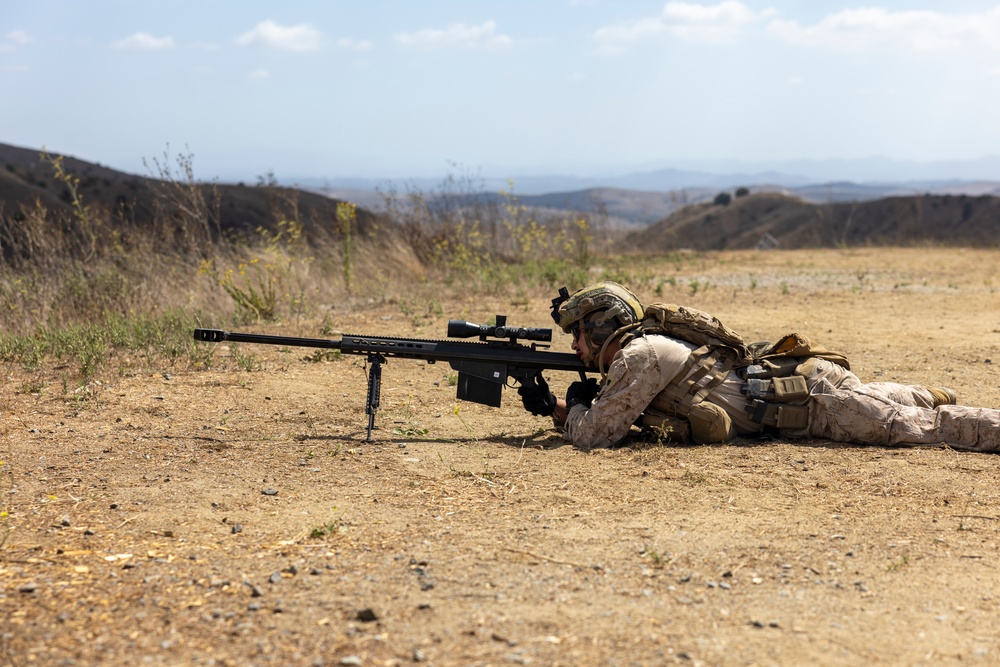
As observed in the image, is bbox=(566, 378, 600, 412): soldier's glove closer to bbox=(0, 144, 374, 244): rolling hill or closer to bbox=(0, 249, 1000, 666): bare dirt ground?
bbox=(0, 249, 1000, 666): bare dirt ground

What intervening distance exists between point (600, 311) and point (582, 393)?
548mm

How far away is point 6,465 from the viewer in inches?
197

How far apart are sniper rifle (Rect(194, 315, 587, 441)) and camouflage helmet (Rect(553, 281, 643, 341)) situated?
25cm

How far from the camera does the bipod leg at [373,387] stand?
5.68 m

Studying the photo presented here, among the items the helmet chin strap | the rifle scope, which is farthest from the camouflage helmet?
the rifle scope

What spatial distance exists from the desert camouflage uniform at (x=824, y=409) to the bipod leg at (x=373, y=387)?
124 cm

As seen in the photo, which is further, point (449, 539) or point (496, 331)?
point (496, 331)

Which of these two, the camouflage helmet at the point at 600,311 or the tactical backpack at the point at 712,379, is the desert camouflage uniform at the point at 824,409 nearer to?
the tactical backpack at the point at 712,379

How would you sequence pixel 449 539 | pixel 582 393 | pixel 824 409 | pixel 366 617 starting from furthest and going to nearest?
pixel 582 393, pixel 824 409, pixel 449 539, pixel 366 617

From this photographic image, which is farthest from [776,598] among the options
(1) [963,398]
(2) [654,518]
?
(1) [963,398]

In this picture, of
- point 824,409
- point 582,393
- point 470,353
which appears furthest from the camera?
point 470,353

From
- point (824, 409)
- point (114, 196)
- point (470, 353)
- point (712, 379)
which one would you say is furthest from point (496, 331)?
point (114, 196)

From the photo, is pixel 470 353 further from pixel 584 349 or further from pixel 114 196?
pixel 114 196

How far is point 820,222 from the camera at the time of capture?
139ft
